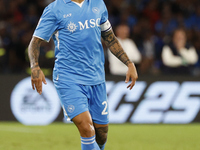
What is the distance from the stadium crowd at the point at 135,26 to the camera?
1037 centimetres

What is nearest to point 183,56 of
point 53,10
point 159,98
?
point 159,98

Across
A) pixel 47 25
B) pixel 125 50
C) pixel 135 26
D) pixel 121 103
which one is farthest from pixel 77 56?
pixel 135 26

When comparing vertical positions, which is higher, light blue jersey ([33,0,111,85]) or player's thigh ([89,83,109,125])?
light blue jersey ([33,0,111,85])

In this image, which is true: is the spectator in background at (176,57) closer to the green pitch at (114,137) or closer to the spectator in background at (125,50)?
the spectator in background at (125,50)

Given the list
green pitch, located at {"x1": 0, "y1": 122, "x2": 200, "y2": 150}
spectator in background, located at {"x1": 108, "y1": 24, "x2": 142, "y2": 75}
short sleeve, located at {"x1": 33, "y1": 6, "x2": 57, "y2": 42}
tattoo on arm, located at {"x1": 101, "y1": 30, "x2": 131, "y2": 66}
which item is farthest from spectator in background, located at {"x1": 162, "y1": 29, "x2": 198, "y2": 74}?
short sleeve, located at {"x1": 33, "y1": 6, "x2": 57, "y2": 42}

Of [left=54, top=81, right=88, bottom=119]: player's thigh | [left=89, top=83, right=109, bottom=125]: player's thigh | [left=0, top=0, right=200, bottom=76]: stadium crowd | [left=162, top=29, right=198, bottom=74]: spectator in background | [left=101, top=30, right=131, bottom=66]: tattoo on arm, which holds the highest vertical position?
[left=101, top=30, right=131, bottom=66]: tattoo on arm

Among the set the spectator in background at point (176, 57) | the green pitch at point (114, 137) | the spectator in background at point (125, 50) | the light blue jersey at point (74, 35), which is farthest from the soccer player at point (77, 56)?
the spectator in background at point (176, 57)

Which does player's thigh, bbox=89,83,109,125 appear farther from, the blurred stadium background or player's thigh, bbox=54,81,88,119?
the blurred stadium background

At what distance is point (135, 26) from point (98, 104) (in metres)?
6.95

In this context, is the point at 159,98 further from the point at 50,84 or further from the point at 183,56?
the point at 50,84

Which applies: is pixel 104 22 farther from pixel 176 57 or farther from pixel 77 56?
pixel 176 57

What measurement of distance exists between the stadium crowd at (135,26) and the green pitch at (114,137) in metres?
1.71

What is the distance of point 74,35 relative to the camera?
433 cm

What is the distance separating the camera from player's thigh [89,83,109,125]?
14.8 feet
